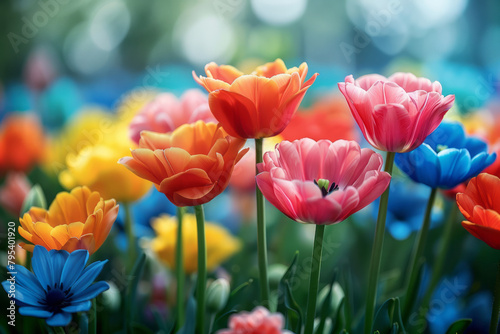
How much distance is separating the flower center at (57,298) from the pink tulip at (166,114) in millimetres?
159

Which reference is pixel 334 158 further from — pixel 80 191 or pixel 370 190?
pixel 80 191

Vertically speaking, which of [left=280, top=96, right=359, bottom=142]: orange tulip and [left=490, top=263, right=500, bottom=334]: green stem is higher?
[left=280, top=96, right=359, bottom=142]: orange tulip

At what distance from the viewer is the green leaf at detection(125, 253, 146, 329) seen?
40 centimetres

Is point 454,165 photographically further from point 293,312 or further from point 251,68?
point 251,68

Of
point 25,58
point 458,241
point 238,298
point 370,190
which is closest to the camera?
point 370,190

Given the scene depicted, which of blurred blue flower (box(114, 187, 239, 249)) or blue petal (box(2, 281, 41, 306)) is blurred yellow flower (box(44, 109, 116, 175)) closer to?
blurred blue flower (box(114, 187, 239, 249))

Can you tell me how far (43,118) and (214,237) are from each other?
782 mm

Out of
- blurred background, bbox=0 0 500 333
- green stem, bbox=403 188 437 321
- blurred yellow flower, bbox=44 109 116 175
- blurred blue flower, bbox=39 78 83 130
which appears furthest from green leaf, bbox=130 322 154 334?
blurred blue flower, bbox=39 78 83 130

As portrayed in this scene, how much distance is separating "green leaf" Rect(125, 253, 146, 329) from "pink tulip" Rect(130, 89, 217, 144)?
0.11 meters

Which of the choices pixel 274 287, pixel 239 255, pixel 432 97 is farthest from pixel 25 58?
pixel 432 97

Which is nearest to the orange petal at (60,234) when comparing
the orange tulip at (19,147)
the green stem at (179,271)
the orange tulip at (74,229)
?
the orange tulip at (74,229)

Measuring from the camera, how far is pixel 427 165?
369 mm

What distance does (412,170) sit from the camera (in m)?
0.38

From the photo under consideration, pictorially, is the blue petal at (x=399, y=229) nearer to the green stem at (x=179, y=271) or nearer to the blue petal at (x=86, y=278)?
the green stem at (x=179, y=271)
